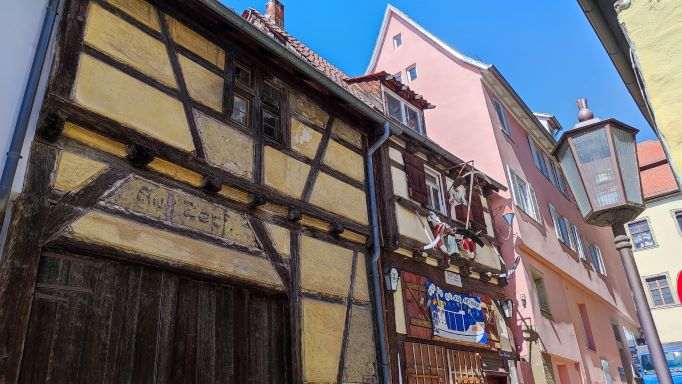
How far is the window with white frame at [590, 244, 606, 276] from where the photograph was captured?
730 inches

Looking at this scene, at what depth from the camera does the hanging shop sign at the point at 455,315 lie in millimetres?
8758

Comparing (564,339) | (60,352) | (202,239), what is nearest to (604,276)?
(564,339)

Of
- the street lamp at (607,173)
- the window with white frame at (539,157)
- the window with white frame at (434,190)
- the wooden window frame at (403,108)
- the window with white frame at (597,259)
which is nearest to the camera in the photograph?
the street lamp at (607,173)

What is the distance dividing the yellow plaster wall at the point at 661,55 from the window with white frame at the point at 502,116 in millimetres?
11738

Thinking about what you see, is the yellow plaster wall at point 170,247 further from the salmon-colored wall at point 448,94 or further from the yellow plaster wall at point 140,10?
the salmon-colored wall at point 448,94

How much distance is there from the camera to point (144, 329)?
4.82 m

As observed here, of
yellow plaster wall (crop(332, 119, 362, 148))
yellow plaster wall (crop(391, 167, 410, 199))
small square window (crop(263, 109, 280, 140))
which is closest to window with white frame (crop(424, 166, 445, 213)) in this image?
yellow plaster wall (crop(391, 167, 410, 199))

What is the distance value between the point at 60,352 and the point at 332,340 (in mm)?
3368

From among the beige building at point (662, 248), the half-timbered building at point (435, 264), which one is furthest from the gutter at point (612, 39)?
the beige building at point (662, 248)

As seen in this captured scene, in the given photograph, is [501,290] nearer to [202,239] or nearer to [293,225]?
[293,225]

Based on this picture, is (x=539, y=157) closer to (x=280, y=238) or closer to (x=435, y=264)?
(x=435, y=264)

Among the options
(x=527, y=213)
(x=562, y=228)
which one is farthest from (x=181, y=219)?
(x=562, y=228)

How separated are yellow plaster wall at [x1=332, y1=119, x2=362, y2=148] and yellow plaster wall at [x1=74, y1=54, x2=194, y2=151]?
119 inches

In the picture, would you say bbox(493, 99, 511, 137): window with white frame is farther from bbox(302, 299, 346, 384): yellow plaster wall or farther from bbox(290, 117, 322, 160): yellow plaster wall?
bbox(302, 299, 346, 384): yellow plaster wall
